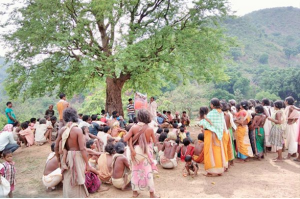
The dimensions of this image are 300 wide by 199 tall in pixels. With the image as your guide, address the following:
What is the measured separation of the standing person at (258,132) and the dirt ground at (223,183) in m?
0.28

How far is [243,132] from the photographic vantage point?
6.57 meters

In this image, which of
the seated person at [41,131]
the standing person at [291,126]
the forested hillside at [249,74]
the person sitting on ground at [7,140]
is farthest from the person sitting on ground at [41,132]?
the standing person at [291,126]

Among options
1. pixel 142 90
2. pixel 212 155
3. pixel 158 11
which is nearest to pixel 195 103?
pixel 142 90

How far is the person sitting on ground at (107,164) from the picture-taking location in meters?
5.24

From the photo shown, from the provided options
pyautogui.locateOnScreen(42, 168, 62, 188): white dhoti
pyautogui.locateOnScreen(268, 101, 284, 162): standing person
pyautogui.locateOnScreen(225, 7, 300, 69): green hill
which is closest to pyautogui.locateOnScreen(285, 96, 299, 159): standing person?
pyautogui.locateOnScreen(268, 101, 284, 162): standing person

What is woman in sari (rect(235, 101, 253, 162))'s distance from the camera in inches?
257

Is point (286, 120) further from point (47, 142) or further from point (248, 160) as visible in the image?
point (47, 142)

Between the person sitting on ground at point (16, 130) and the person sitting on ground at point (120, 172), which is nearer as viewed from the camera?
the person sitting on ground at point (120, 172)

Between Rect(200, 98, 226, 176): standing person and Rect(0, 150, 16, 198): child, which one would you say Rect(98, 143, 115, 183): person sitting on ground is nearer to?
Rect(0, 150, 16, 198): child

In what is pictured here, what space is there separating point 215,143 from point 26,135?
7.34 m

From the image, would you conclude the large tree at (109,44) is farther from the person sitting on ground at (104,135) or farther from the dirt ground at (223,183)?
the dirt ground at (223,183)

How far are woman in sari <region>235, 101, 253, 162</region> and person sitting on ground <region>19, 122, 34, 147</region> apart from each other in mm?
7590

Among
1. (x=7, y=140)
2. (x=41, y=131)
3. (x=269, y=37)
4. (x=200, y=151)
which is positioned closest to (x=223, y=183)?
(x=200, y=151)

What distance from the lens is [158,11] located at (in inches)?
441
